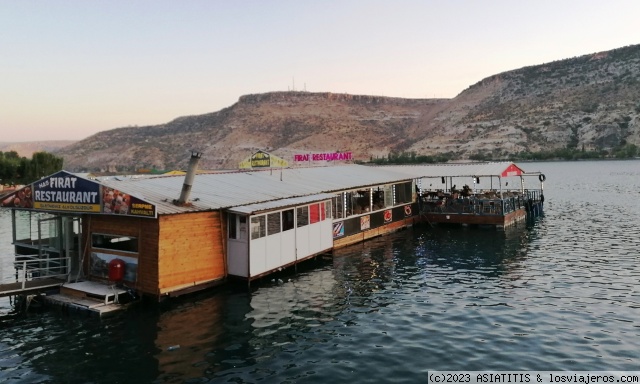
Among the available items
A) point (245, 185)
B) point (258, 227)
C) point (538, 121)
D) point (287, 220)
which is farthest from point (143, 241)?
point (538, 121)

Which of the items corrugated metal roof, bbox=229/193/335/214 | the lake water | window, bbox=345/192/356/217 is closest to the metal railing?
the lake water

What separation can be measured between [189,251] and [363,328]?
818 centimetres

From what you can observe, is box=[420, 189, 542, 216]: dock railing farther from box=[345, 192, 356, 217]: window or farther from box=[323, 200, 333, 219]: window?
box=[323, 200, 333, 219]: window

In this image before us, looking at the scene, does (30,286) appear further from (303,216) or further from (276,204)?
(303,216)

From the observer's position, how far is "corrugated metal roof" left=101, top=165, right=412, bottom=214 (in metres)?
21.2

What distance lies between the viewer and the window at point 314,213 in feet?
84.1

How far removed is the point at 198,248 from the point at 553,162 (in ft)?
499

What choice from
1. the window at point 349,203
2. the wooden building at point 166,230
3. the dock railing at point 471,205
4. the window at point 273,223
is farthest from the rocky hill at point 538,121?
the window at point 273,223

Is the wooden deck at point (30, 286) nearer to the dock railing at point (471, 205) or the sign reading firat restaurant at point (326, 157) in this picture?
the sign reading firat restaurant at point (326, 157)

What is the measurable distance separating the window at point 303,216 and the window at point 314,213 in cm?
33

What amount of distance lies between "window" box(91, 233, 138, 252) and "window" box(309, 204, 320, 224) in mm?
9309

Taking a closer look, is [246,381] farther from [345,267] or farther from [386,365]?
[345,267]

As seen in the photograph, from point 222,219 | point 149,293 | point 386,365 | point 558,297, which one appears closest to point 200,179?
point 222,219

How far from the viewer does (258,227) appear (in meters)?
21.8
